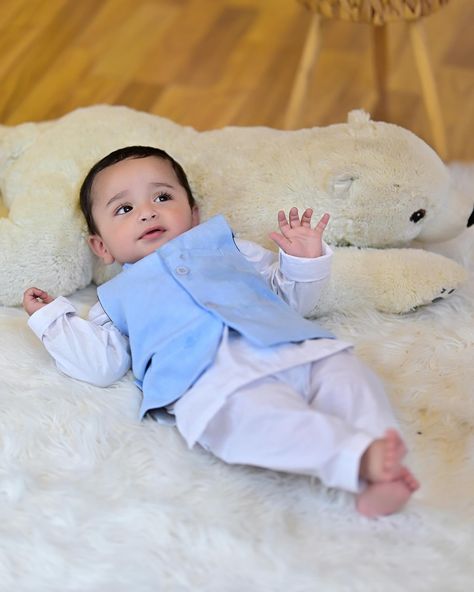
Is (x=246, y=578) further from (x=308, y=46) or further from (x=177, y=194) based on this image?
(x=308, y=46)

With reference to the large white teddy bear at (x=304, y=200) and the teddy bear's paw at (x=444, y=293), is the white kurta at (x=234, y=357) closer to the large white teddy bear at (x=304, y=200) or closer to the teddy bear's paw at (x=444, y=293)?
the large white teddy bear at (x=304, y=200)

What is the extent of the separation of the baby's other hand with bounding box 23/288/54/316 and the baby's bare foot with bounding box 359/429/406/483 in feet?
1.87

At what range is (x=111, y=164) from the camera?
154 centimetres

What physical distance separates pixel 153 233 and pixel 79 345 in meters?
0.22

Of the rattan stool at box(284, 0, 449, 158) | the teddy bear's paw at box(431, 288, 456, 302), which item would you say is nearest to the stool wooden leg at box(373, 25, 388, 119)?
the rattan stool at box(284, 0, 449, 158)

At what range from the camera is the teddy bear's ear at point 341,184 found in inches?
62.0

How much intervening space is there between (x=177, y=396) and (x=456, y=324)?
513 millimetres

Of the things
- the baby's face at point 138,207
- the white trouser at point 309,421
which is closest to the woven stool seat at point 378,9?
the baby's face at point 138,207

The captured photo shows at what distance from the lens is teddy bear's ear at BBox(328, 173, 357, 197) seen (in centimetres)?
158

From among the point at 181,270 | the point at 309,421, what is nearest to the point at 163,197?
the point at 181,270

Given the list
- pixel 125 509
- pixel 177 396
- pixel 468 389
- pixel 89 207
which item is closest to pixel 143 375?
pixel 177 396

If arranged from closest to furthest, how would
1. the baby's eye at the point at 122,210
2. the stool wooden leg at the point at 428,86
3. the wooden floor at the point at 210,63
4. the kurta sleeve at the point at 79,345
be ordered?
the kurta sleeve at the point at 79,345 → the baby's eye at the point at 122,210 → the stool wooden leg at the point at 428,86 → the wooden floor at the point at 210,63

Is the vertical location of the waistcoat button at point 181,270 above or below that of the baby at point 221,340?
above

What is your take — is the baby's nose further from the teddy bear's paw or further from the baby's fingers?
the teddy bear's paw
